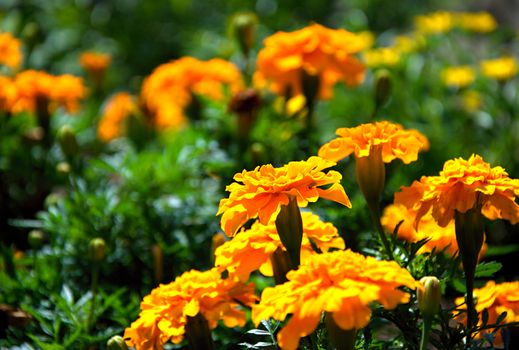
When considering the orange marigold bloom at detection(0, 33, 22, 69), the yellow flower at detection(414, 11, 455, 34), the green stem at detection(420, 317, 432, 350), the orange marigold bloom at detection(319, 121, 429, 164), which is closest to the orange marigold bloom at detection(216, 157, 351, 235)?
the orange marigold bloom at detection(319, 121, 429, 164)

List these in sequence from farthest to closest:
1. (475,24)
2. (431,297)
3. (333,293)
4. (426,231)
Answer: (475,24)
(426,231)
(431,297)
(333,293)

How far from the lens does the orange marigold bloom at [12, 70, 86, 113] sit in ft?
7.93

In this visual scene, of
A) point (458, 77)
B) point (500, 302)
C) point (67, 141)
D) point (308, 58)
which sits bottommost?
point (500, 302)

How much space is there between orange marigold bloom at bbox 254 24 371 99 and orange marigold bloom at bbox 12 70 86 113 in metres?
0.68

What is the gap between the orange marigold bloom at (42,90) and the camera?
2.42m

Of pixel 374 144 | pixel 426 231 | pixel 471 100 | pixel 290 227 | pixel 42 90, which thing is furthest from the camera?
pixel 471 100

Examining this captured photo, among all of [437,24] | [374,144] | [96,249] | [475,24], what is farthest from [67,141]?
[475,24]

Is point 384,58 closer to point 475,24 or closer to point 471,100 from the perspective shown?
point 471,100

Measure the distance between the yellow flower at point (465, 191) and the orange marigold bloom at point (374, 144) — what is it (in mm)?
73

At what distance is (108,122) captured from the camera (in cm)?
291

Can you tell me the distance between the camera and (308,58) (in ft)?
6.68

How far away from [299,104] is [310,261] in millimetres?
A: 1151

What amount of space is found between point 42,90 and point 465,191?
1.53m

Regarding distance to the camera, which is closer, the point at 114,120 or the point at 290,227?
the point at 290,227
